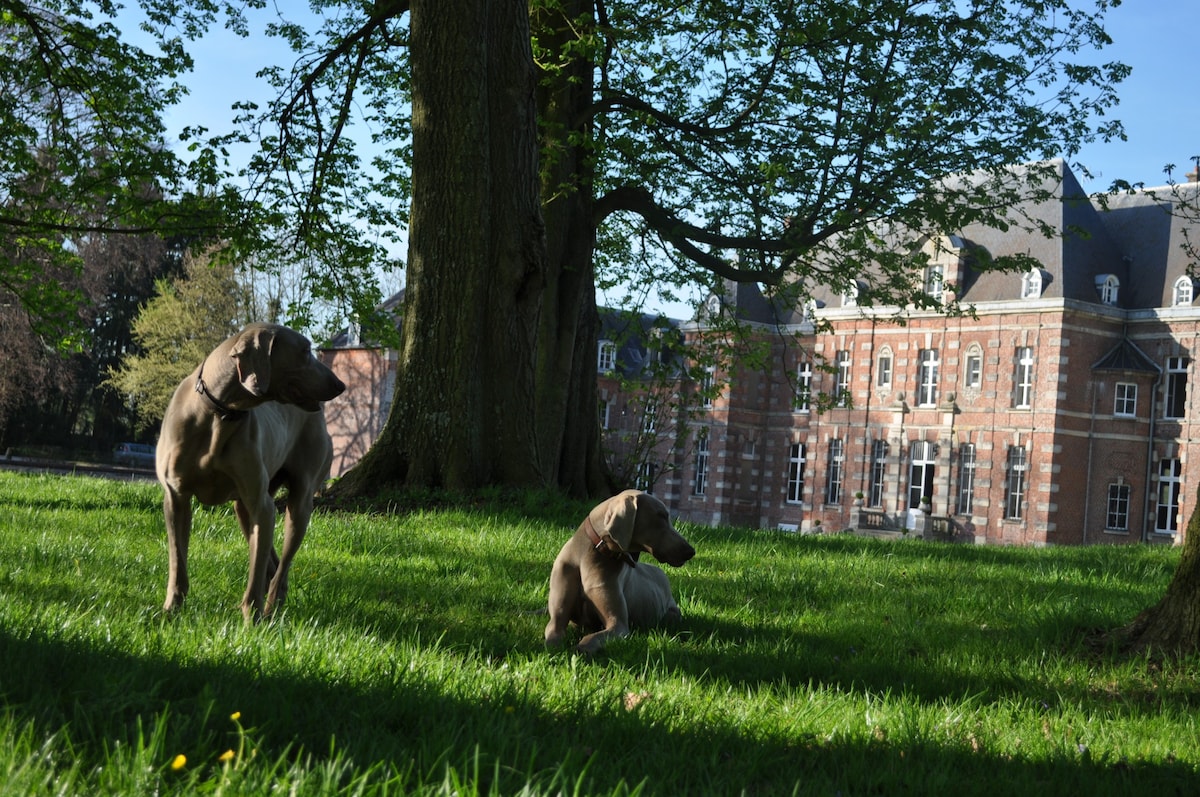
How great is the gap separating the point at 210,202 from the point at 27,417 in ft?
128

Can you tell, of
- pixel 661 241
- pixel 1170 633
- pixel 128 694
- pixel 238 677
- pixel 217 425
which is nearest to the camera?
pixel 128 694

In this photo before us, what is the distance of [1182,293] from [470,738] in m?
50.7

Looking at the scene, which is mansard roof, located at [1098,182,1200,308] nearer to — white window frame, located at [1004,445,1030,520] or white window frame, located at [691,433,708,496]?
white window frame, located at [1004,445,1030,520]

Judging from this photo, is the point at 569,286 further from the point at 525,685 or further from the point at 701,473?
the point at 701,473

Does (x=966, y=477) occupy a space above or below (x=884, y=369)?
below

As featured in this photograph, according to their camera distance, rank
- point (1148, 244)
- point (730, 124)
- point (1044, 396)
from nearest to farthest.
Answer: point (730, 124), point (1044, 396), point (1148, 244)

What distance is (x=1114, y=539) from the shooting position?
49.0m

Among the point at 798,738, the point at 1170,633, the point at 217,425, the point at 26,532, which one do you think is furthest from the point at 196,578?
the point at 1170,633

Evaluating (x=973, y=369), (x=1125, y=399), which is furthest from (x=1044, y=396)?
(x=973, y=369)

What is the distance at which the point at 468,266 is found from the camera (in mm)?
10969

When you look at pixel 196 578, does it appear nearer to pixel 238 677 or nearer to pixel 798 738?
pixel 238 677

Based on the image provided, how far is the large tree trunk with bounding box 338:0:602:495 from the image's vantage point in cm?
1092

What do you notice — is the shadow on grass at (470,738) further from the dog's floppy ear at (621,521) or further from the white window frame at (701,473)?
the white window frame at (701,473)

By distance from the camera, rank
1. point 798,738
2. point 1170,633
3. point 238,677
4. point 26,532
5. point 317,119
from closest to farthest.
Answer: point 238,677 < point 798,738 < point 1170,633 < point 26,532 < point 317,119
